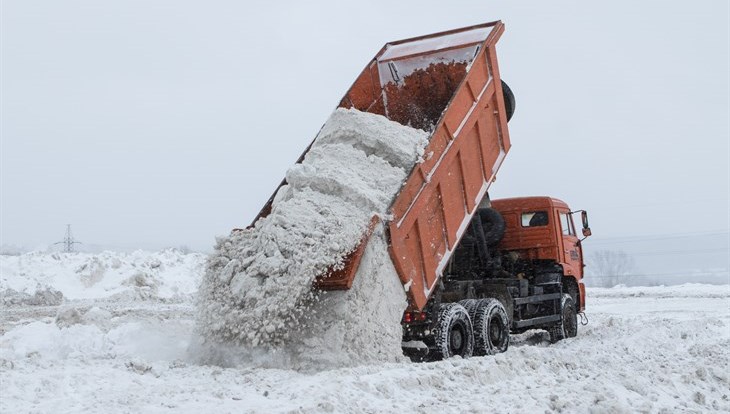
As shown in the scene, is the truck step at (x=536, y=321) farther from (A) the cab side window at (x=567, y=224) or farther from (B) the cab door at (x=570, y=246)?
(A) the cab side window at (x=567, y=224)

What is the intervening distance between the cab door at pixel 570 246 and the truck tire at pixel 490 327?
2.99 metres

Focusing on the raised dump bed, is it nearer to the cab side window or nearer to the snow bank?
the snow bank

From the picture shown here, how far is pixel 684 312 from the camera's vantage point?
1673cm

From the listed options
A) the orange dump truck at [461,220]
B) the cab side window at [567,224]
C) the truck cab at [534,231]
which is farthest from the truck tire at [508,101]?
the cab side window at [567,224]

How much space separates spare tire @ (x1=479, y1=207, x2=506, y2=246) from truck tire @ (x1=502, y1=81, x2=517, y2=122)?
156 centimetres

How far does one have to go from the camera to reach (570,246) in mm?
12641

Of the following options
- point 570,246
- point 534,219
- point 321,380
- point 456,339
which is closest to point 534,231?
point 534,219

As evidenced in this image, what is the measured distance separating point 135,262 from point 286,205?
17.2 m

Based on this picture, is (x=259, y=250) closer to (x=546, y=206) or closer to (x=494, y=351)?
(x=494, y=351)

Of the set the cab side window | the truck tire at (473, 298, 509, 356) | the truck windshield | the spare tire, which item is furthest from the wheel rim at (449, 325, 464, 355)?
the cab side window

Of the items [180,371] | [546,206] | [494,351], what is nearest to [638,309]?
[546,206]

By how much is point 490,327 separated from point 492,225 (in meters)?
2.09

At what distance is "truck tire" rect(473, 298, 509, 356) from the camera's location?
29.5 ft

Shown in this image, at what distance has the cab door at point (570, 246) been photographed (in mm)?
12258
